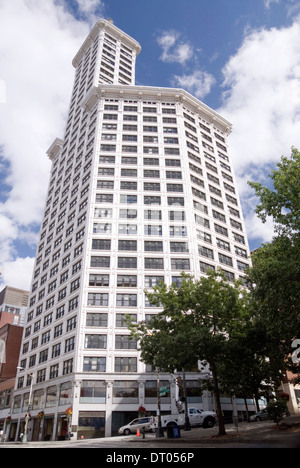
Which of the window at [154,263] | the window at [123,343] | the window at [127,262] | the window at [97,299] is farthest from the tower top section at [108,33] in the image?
the window at [123,343]

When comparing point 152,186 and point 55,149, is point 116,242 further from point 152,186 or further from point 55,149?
point 55,149

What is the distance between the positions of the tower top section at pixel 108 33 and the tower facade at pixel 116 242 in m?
18.1

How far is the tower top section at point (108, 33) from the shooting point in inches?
3376

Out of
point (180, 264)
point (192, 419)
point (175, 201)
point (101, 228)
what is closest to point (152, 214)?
point (175, 201)

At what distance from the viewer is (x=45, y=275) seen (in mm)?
62031

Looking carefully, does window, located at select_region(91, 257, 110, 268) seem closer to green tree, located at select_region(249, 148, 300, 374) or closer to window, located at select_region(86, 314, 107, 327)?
window, located at select_region(86, 314, 107, 327)

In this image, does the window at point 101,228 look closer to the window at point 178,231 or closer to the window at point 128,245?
the window at point 128,245

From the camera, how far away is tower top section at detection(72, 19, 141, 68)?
281 ft

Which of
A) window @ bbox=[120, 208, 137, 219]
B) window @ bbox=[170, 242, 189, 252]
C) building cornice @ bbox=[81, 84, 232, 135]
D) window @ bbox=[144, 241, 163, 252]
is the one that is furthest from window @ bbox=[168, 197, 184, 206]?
building cornice @ bbox=[81, 84, 232, 135]

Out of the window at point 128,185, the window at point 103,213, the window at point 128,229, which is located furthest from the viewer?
the window at point 128,185

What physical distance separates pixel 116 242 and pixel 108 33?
2570 inches

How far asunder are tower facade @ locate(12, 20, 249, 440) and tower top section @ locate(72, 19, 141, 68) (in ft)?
59.3

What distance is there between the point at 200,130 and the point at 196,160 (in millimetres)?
9430
